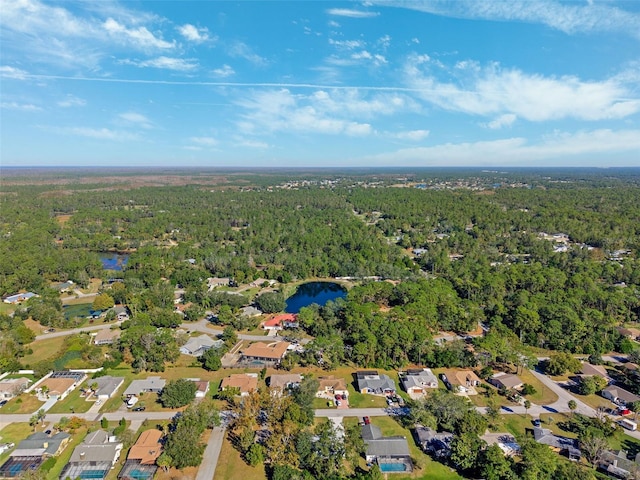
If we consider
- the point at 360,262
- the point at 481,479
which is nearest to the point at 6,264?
the point at 360,262

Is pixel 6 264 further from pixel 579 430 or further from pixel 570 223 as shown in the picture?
pixel 570 223

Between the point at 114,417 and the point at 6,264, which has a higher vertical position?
the point at 6,264

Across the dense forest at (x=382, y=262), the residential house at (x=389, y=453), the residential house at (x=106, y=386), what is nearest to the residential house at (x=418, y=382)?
the dense forest at (x=382, y=262)

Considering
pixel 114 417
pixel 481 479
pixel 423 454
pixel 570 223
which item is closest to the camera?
pixel 481 479

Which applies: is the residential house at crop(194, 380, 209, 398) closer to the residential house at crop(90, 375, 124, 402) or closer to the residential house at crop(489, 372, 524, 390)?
the residential house at crop(90, 375, 124, 402)

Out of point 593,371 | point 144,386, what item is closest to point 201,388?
point 144,386

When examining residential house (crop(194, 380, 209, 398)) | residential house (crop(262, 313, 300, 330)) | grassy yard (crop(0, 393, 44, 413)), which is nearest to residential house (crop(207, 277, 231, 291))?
residential house (crop(262, 313, 300, 330))
